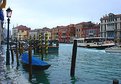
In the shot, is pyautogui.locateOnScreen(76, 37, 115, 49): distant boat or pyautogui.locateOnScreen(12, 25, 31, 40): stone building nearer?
pyautogui.locateOnScreen(76, 37, 115, 49): distant boat

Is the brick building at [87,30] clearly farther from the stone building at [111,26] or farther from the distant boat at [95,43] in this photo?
the distant boat at [95,43]

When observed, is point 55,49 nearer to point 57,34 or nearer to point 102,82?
point 102,82

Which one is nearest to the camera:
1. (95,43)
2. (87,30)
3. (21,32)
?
(95,43)

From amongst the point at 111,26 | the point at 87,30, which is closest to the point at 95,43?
the point at 111,26

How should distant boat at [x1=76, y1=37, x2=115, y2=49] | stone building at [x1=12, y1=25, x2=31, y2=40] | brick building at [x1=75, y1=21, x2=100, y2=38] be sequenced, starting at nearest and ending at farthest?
1. distant boat at [x1=76, y1=37, x2=115, y2=49]
2. brick building at [x1=75, y1=21, x2=100, y2=38]
3. stone building at [x1=12, y1=25, x2=31, y2=40]

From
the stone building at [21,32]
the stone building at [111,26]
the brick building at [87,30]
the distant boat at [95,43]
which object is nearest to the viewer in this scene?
the distant boat at [95,43]

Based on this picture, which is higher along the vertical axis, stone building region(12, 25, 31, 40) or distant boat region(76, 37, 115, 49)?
stone building region(12, 25, 31, 40)

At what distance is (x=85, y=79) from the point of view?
19141mm

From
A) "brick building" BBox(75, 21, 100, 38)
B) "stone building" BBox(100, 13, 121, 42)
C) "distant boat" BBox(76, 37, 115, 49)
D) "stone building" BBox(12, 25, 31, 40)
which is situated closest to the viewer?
"distant boat" BBox(76, 37, 115, 49)

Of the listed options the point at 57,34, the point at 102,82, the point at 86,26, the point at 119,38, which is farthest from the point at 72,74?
the point at 57,34

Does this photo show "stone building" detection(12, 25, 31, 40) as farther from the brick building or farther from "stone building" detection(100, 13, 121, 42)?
"stone building" detection(100, 13, 121, 42)

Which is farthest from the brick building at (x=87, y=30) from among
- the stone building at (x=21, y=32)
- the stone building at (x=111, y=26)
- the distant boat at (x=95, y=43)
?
the stone building at (x=21, y=32)

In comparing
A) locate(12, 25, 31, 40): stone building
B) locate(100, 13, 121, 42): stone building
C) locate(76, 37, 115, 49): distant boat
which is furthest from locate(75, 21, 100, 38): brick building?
locate(12, 25, 31, 40): stone building

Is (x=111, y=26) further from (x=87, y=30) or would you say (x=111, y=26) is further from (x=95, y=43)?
(x=95, y=43)
